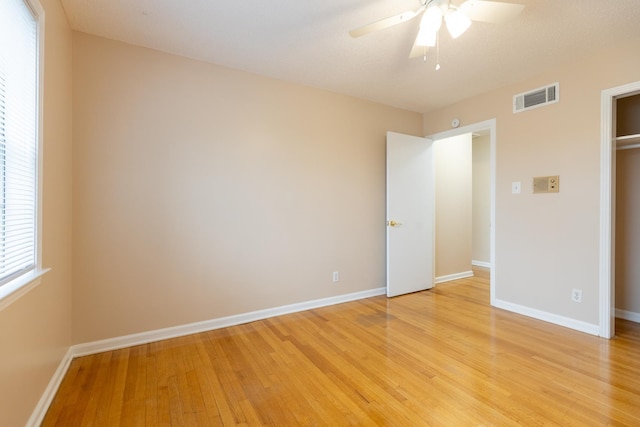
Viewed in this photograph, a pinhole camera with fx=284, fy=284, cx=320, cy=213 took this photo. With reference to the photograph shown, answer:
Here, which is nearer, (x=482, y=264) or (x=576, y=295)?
(x=576, y=295)

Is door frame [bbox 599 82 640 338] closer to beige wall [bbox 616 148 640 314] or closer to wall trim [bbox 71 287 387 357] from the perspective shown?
beige wall [bbox 616 148 640 314]

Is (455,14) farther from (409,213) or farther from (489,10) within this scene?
(409,213)

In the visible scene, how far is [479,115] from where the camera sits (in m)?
3.52

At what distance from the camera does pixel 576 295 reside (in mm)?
2734

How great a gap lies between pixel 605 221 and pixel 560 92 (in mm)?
1313

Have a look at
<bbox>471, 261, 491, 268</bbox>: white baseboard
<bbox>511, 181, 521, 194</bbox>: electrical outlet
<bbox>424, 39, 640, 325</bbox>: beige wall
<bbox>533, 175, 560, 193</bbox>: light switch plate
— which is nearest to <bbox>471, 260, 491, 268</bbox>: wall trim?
<bbox>471, 261, 491, 268</bbox>: white baseboard

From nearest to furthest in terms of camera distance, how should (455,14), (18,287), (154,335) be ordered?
(18,287)
(455,14)
(154,335)

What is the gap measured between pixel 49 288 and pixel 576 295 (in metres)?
4.26

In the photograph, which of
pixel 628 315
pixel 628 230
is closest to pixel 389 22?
pixel 628 230

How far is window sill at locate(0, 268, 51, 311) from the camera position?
117cm

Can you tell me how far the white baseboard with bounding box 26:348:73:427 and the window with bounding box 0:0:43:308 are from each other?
2.42 ft

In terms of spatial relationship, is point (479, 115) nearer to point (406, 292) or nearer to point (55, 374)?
point (406, 292)

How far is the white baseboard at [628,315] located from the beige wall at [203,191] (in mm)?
2703

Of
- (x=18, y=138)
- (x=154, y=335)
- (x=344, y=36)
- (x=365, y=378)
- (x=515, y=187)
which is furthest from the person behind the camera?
(x=515, y=187)
